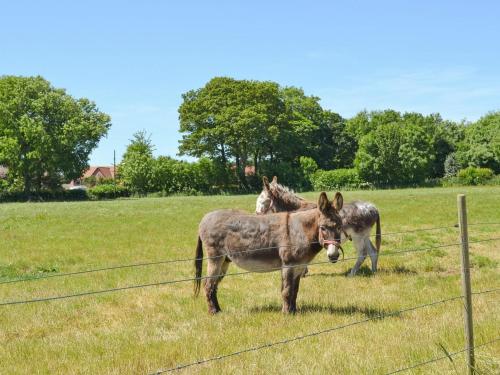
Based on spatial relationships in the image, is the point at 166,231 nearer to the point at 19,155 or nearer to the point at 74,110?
the point at 19,155

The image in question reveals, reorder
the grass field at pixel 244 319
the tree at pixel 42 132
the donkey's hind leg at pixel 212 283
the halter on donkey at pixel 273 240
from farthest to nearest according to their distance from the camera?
the tree at pixel 42 132 → the donkey's hind leg at pixel 212 283 → the halter on donkey at pixel 273 240 → the grass field at pixel 244 319

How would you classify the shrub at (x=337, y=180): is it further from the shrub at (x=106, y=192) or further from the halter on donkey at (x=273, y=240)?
the halter on donkey at (x=273, y=240)

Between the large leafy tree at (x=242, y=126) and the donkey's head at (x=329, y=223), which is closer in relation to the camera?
the donkey's head at (x=329, y=223)

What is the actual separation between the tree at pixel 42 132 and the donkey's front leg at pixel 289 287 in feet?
188

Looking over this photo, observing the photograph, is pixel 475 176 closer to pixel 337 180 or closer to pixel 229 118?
pixel 337 180

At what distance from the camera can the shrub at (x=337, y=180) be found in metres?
75.9

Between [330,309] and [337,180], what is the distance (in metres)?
69.5

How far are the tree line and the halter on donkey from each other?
56.6 metres

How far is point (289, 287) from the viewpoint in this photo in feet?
26.5

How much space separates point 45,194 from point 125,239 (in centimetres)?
5099

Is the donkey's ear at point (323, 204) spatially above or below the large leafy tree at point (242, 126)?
below

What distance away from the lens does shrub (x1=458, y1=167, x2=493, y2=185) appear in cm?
7119

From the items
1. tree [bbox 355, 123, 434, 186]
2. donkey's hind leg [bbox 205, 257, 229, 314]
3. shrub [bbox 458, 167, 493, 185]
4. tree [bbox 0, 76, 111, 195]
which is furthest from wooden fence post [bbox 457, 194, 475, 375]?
tree [bbox 355, 123, 434, 186]

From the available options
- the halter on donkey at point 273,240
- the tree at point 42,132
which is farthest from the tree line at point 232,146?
the halter on donkey at point 273,240
